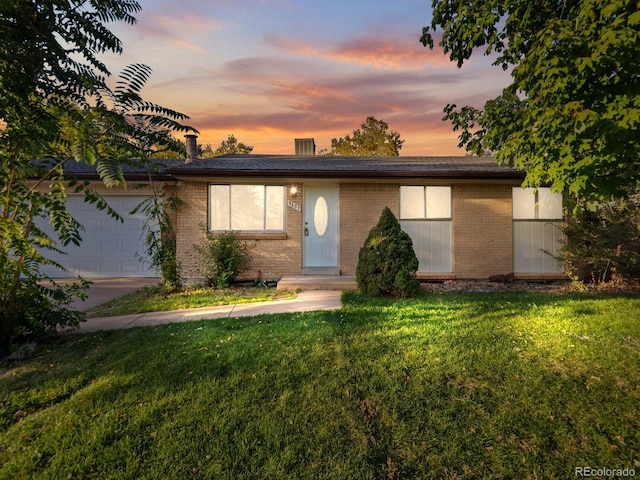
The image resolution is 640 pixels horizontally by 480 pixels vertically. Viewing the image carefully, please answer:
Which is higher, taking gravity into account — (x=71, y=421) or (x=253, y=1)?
(x=253, y=1)

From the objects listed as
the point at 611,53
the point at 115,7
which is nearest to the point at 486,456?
the point at 611,53

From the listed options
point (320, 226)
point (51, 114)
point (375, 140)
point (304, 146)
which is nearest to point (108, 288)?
point (320, 226)

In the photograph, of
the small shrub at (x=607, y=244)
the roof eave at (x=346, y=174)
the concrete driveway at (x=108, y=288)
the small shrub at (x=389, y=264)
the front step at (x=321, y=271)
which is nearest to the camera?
the small shrub at (x=389, y=264)

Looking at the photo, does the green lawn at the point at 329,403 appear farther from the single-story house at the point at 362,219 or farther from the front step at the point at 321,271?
the single-story house at the point at 362,219

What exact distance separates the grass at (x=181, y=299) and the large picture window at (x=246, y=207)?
1855mm

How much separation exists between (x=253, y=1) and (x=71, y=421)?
866cm

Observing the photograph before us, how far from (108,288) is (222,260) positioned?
312 cm

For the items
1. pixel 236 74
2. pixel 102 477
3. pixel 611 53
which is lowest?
pixel 102 477

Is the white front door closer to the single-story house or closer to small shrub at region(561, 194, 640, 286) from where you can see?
the single-story house

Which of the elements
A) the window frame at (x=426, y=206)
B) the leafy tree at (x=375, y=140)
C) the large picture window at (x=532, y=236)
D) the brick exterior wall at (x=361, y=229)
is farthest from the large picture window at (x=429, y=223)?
the leafy tree at (x=375, y=140)

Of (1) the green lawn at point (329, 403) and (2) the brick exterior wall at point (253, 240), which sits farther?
(2) the brick exterior wall at point (253, 240)

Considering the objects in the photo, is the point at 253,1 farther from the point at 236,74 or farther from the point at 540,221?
the point at 540,221

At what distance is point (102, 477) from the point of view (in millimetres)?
2029

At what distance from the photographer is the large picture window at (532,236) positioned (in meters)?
9.22
